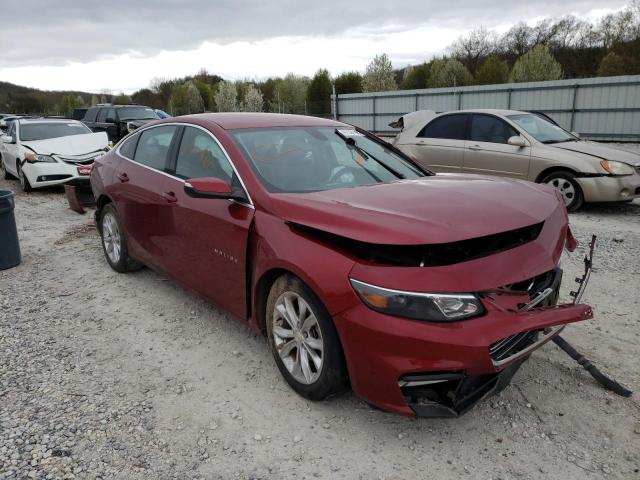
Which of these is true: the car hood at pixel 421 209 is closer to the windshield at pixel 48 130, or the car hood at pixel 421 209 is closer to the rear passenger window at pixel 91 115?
the windshield at pixel 48 130

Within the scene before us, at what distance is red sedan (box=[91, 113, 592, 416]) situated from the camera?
93.1 inches

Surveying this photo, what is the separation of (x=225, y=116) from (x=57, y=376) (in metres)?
2.27

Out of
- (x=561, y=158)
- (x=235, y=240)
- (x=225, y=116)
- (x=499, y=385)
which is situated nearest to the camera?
(x=499, y=385)

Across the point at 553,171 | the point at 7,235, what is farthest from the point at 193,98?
the point at 7,235

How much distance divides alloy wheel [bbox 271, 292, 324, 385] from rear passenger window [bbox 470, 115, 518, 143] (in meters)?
6.49

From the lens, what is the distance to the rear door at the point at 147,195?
4227 mm

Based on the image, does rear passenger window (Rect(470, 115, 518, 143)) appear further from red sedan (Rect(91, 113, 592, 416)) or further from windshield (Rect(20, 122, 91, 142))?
windshield (Rect(20, 122, 91, 142))

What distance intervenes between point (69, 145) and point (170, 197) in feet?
26.1

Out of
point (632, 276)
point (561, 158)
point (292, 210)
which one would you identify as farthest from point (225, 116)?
point (561, 158)

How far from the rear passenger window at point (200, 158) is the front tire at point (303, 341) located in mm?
967

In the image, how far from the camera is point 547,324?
239 cm

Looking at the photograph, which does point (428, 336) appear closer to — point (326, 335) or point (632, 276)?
point (326, 335)

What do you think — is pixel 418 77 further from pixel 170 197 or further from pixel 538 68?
pixel 170 197

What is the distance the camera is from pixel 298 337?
9.66ft
